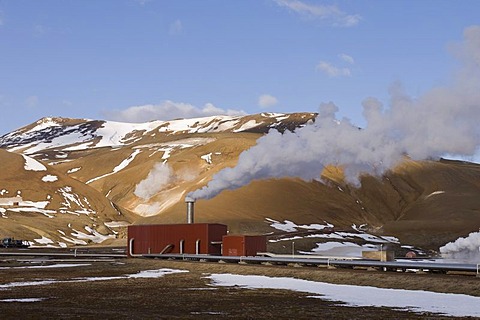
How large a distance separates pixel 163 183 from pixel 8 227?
60948 millimetres

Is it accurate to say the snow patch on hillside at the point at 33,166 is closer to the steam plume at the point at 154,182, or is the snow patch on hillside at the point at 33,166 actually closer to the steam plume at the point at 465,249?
the steam plume at the point at 154,182

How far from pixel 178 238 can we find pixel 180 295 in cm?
3405

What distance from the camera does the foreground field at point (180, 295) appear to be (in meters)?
21.3

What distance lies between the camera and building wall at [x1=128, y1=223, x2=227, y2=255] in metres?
60.4

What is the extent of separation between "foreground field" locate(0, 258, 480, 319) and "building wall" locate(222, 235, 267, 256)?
11.3m

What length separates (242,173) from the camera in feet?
379

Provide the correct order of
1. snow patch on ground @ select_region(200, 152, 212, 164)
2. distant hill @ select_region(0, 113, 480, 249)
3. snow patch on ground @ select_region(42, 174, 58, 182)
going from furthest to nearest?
snow patch on ground @ select_region(200, 152, 212, 164)
snow patch on ground @ select_region(42, 174, 58, 182)
distant hill @ select_region(0, 113, 480, 249)

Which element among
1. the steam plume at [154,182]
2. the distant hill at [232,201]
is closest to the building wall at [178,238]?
the distant hill at [232,201]

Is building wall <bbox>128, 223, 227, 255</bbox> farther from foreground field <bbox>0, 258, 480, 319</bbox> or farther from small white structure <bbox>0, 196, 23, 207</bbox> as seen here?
small white structure <bbox>0, 196, 23, 207</bbox>

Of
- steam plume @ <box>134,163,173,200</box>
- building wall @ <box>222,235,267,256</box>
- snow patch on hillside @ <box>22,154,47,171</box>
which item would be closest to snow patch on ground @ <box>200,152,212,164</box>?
steam plume @ <box>134,163,173,200</box>

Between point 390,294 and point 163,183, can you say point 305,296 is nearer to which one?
point 390,294

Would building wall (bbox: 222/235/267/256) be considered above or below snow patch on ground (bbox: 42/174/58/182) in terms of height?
below

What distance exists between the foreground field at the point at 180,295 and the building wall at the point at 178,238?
15.0 m

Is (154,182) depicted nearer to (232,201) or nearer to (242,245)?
(232,201)
